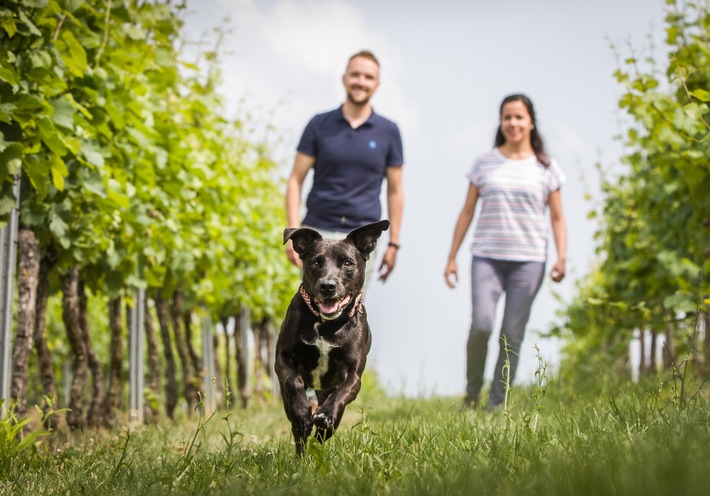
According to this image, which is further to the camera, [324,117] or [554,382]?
[554,382]

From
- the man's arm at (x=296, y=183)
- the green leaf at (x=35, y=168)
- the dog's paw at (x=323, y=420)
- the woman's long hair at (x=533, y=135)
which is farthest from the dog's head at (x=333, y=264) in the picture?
the woman's long hair at (x=533, y=135)

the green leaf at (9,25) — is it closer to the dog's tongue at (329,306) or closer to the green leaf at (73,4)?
the green leaf at (73,4)

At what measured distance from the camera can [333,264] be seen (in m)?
4.03

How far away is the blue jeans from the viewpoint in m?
6.29

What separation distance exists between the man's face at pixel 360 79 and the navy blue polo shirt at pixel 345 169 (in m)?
0.17

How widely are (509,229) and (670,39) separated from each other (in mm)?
2686

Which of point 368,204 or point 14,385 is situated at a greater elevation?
point 368,204

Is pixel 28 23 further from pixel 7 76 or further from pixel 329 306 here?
pixel 329 306

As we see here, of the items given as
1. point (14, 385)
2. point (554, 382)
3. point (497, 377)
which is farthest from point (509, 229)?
point (14, 385)

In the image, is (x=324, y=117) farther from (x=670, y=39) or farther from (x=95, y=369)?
(x=95, y=369)

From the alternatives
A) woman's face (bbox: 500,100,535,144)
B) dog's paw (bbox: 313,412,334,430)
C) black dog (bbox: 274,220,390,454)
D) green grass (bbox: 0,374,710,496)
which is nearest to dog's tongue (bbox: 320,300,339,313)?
black dog (bbox: 274,220,390,454)

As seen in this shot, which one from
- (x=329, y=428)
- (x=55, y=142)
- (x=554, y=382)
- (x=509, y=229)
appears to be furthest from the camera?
(x=554, y=382)

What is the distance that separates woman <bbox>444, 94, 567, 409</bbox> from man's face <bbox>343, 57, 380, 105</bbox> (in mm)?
1376

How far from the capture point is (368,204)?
18.6ft
